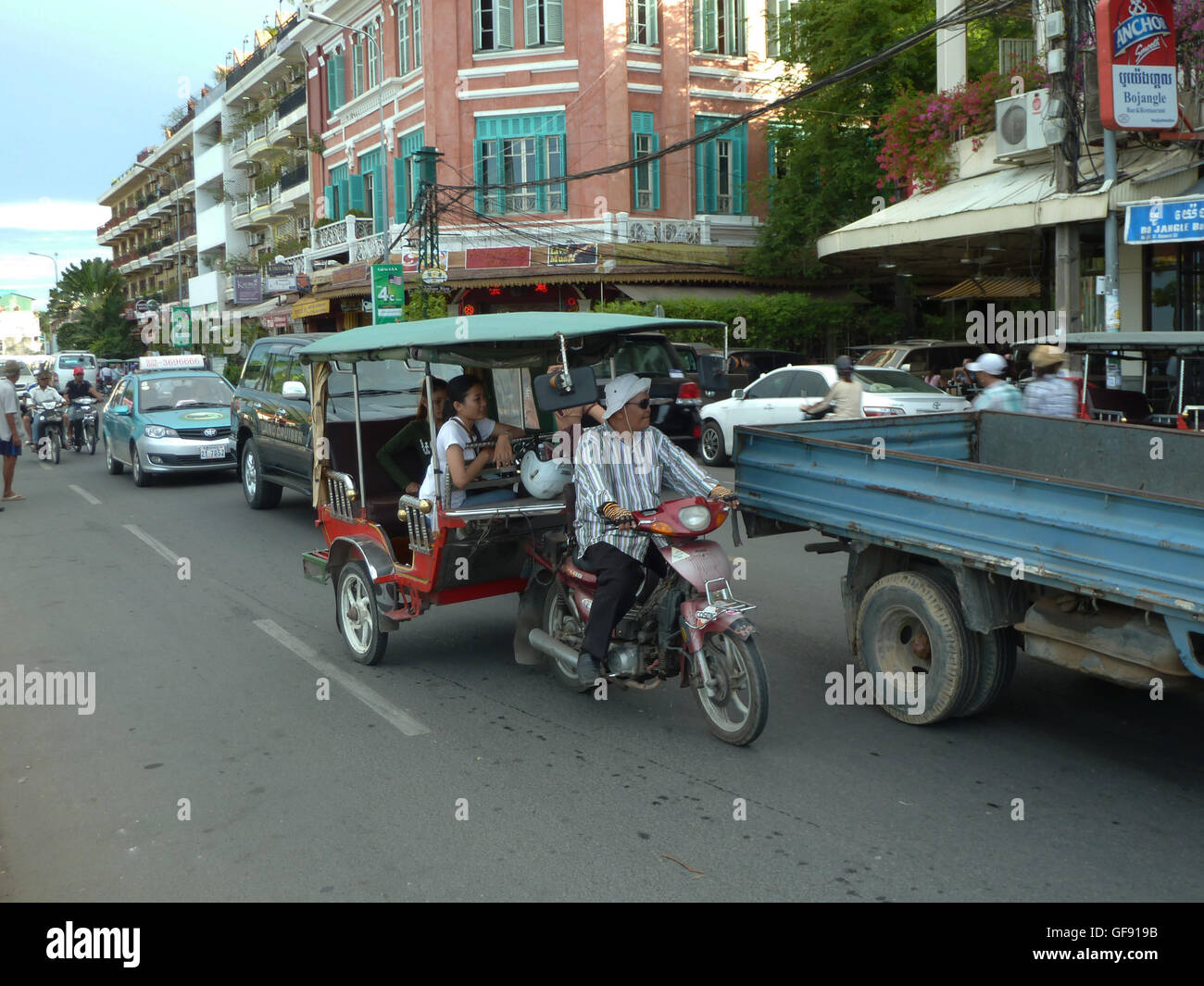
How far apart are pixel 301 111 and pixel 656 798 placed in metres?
45.2

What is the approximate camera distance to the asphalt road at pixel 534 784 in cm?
415

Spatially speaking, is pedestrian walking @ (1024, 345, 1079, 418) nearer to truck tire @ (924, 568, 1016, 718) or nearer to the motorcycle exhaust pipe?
truck tire @ (924, 568, 1016, 718)

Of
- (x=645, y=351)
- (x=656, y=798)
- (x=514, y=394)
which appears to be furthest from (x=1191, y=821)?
(x=645, y=351)

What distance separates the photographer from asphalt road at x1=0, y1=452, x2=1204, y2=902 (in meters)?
4.15

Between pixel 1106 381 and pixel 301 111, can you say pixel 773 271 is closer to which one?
pixel 1106 381

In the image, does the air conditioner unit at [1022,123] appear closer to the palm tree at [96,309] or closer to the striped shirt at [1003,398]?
the striped shirt at [1003,398]

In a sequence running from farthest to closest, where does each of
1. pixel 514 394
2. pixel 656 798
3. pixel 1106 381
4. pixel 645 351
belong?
pixel 645 351, pixel 1106 381, pixel 514 394, pixel 656 798

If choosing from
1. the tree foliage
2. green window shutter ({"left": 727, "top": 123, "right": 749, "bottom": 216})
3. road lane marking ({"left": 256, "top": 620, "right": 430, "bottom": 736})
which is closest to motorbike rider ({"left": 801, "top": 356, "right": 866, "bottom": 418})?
road lane marking ({"left": 256, "top": 620, "right": 430, "bottom": 736})

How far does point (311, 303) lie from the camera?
37.1 meters

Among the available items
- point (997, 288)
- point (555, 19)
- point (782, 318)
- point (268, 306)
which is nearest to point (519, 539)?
point (782, 318)

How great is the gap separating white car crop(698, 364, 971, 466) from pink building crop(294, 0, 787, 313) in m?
12.9

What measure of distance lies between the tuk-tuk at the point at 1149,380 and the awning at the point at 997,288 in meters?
12.9
